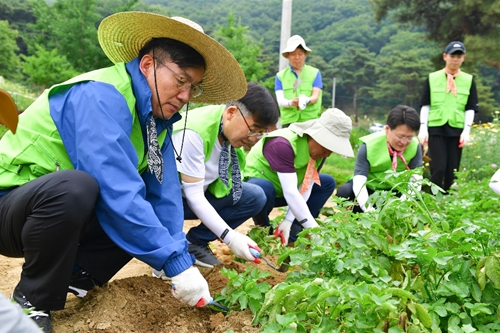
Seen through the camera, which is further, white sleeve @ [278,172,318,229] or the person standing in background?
the person standing in background

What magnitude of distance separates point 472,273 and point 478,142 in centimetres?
555

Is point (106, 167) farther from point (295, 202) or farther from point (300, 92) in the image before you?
point (300, 92)

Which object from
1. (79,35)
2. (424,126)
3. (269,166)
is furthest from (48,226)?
(79,35)

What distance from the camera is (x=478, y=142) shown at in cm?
711

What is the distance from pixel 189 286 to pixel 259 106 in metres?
1.09

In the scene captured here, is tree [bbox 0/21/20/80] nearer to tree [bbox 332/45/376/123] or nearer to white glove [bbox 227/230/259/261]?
tree [bbox 332/45/376/123]

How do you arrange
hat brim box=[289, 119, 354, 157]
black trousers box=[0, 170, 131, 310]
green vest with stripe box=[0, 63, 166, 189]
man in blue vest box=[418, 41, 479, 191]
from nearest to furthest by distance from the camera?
black trousers box=[0, 170, 131, 310]
green vest with stripe box=[0, 63, 166, 189]
hat brim box=[289, 119, 354, 157]
man in blue vest box=[418, 41, 479, 191]

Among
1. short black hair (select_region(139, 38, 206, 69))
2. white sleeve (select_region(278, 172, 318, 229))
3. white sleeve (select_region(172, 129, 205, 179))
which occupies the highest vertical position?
short black hair (select_region(139, 38, 206, 69))

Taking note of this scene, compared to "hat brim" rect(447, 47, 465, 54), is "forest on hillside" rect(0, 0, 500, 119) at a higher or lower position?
lower

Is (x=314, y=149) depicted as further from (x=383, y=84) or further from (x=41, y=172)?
(x=383, y=84)

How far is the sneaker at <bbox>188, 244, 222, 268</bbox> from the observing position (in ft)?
10.0

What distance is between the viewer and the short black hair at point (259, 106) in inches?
108

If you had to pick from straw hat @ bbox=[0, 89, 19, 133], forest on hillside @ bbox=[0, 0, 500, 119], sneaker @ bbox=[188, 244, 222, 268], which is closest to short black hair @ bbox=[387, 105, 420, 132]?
sneaker @ bbox=[188, 244, 222, 268]

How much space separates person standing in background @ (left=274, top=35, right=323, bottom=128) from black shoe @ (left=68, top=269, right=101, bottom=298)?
3692 mm
